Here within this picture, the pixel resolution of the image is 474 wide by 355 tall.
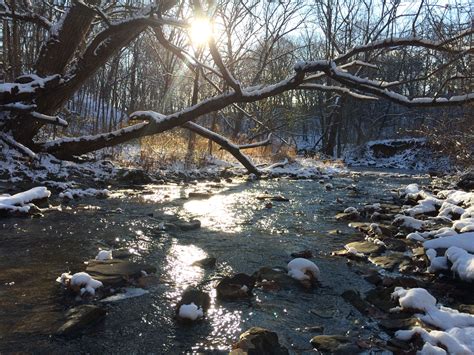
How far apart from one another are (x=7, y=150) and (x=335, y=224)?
6.71 m

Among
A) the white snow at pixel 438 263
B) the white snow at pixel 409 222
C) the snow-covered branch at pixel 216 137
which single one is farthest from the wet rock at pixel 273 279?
the snow-covered branch at pixel 216 137

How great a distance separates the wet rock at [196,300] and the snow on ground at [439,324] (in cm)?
136

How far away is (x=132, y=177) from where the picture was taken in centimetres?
902

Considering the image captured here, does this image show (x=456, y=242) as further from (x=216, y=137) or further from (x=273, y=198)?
(x=216, y=137)

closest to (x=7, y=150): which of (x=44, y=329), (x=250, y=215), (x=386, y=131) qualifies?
(x=250, y=215)

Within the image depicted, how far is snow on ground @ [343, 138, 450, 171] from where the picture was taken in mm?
22766

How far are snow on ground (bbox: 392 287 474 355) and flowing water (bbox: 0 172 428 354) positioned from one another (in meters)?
0.35

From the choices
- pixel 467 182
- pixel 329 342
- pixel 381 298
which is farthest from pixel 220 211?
pixel 467 182

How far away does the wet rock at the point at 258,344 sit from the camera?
2.28 metres

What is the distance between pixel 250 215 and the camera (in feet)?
21.1

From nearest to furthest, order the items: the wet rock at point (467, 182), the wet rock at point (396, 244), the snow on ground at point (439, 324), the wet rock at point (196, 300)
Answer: the snow on ground at point (439, 324)
the wet rock at point (196, 300)
the wet rock at point (396, 244)
the wet rock at point (467, 182)

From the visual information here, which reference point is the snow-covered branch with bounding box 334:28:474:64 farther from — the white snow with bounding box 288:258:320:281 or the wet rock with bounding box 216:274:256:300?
the wet rock with bounding box 216:274:256:300

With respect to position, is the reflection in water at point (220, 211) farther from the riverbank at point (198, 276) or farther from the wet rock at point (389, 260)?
the wet rock at point (389, 260)

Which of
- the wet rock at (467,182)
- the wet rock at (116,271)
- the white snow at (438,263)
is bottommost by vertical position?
the wet rock at (116,271)
